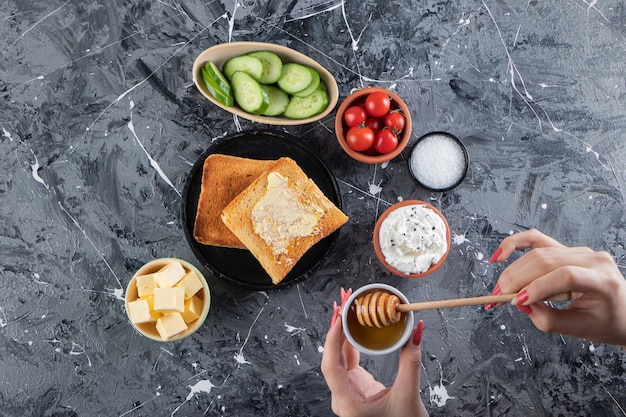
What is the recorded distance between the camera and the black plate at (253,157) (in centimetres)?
229

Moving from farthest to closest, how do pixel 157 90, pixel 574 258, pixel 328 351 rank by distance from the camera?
pixel 157 90 → pixel 328 351 → pixel 574 258

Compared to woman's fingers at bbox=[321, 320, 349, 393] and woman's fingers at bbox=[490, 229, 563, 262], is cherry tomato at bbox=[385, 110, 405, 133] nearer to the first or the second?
woman's fingers at bbox=[490, 229, 563, 262]

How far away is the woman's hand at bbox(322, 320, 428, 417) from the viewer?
194cm

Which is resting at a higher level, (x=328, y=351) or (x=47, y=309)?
(x=47, y=309)

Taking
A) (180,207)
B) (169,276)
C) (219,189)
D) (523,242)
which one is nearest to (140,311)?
(169,276)

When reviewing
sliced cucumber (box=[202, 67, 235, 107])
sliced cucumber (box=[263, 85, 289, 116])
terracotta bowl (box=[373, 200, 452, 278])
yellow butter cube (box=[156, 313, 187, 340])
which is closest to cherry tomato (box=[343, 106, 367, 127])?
sliced cucumber (box=[263, 85, 289, 116])

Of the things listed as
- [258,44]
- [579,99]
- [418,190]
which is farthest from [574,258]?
[258,44]

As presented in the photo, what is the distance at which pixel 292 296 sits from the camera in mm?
2377

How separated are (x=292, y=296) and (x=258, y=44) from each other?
1.04 meters

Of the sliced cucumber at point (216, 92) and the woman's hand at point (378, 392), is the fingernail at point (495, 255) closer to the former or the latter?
the woman's hand at point (378, 392)

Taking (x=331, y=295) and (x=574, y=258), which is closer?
(x=574, y=258)

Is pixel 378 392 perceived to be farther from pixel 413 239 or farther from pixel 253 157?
pixel 253 157

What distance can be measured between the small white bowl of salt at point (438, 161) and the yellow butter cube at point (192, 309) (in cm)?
102

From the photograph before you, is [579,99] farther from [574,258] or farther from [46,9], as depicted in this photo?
[46,9]
